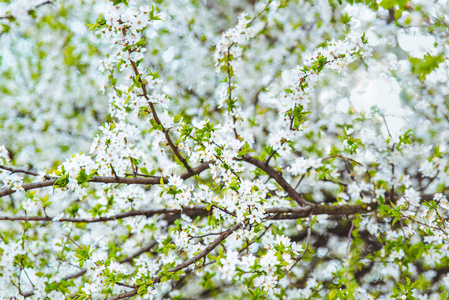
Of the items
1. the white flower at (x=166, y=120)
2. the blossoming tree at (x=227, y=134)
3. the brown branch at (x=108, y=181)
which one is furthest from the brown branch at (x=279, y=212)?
→ the white flower at (x=166, y=120)

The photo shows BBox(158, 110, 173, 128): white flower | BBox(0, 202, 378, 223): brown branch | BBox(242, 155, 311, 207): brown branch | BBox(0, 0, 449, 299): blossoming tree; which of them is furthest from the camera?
BBox(0, 0, 449, 299): blossoming tree

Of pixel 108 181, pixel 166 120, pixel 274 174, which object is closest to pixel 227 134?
pixel 274 174

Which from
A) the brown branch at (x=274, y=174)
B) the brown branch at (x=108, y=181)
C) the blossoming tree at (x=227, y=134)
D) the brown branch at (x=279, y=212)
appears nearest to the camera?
the brown branch at (x=108, y=181)

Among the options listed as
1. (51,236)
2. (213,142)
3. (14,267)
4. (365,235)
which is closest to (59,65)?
(51,236)

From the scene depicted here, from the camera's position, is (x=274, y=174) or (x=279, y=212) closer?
(x=279, y=212)

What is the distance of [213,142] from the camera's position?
2.28 m

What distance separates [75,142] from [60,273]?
1689mm

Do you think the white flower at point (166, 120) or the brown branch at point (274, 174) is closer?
the white flower at point (166, 120)

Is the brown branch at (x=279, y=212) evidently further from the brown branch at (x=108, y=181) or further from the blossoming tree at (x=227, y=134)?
the brown branch at (x=108, y=181)

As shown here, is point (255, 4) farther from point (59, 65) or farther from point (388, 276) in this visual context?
point (388, 276)

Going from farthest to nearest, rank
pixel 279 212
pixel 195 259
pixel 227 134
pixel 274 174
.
A: pixel 227 134, pixel 274 174, pixel 279 212, pixel 195 259

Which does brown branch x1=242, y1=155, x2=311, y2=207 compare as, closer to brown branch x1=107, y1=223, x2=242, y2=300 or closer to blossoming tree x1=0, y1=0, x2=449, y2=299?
blossoming tree x1=0, y1=0, x2=449, y2=299

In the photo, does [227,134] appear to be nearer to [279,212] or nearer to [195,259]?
[279,212]

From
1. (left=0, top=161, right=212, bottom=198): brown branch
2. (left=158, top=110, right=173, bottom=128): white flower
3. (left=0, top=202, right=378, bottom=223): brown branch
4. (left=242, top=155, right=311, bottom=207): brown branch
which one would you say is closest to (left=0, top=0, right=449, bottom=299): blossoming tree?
(left=0, top=202, right=378, bottom=223): brown branch
